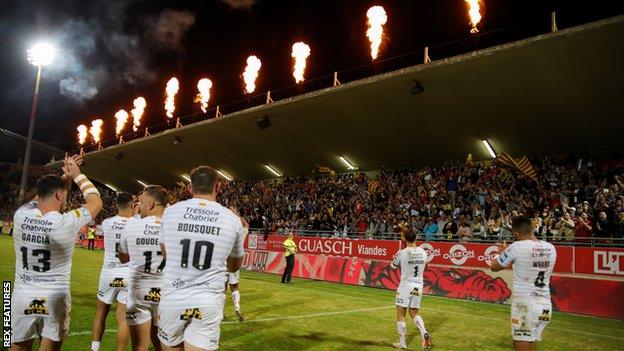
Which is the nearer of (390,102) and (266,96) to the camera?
(390,102)

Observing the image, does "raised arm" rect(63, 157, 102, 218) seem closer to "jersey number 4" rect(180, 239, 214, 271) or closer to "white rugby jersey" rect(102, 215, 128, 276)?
"jersey number 4" rect(180, 239, 214, 271)

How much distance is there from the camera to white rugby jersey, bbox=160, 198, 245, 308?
13.0 feet

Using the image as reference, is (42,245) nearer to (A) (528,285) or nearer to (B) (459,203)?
(A) (528,285)

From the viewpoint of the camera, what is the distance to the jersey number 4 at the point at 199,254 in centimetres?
399

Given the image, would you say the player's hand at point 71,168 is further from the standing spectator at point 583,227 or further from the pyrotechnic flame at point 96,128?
the pyrotechnic flame at point 96,128

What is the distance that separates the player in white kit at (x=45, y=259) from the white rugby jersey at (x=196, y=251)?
123cm

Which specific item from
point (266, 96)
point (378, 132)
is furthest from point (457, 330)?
point (266, 96)

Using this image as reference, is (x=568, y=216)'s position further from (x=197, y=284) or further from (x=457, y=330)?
(x=197, y=284)

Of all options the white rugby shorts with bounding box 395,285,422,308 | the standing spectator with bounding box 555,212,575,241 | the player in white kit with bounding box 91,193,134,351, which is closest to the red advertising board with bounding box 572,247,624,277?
the standing spectator with bounding box 555,212,575,241

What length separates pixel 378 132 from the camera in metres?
27.8

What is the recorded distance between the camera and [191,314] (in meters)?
3.88

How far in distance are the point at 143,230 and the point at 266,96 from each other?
2562 centimetres

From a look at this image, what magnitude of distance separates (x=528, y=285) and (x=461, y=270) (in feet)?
39.2

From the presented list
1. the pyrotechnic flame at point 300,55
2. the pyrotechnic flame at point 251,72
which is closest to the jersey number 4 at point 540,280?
the pyrotechnic flame at point 300,55
